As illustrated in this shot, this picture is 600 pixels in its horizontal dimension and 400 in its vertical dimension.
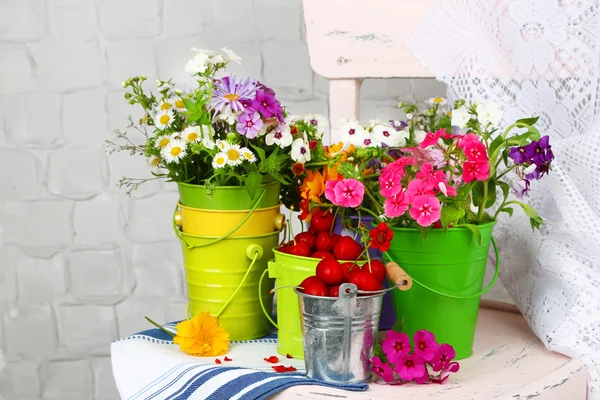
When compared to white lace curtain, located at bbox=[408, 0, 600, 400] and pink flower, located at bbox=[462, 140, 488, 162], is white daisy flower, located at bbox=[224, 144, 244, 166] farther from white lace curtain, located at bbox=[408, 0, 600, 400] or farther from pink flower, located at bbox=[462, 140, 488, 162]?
white lace curtain, located at bbox=[408, 0, 600, 400]

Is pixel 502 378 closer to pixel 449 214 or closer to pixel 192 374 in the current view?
pixel 449 214

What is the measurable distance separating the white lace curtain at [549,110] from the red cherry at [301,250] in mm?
342

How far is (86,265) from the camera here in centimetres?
163

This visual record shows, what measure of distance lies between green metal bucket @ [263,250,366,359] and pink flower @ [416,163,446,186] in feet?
0.61

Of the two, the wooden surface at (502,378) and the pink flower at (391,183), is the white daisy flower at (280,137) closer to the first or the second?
the pink flower at (391,183)

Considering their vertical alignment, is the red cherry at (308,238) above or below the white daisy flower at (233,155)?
below

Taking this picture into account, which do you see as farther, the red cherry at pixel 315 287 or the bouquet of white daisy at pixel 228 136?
the bouquet of white daisy at pixel 228 136

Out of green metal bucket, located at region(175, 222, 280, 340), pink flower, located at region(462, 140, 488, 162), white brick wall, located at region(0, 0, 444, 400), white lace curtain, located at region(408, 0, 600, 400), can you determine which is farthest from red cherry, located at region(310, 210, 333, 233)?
white brick wall, located at region(0, 0, 444, 400)

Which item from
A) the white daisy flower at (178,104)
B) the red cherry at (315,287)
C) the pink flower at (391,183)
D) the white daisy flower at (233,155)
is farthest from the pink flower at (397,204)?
the white daisy flower at (178,104)

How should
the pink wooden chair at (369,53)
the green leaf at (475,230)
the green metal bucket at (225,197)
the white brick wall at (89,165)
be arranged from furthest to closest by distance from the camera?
the white brick wall at (89,165) < the pink wooden chair at (369,53) < the green metal bucket at (225,197) < the green leaf at (475,230)

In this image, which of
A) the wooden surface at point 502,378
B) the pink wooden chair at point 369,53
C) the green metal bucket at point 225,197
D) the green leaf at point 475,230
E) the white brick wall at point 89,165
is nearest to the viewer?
the wooden surface at point 502,378

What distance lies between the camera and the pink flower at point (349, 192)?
2.97ft

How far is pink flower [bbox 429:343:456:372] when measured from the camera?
866 millimetres

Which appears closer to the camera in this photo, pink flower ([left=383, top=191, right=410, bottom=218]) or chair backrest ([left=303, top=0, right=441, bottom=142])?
pink flower ([left=383, top=191, right=410, bottom=218])
